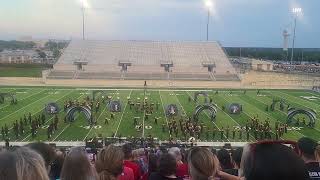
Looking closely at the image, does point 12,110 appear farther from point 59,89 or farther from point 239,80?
point 239,80

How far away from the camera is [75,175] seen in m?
3.13

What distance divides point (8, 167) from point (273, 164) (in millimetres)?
1215

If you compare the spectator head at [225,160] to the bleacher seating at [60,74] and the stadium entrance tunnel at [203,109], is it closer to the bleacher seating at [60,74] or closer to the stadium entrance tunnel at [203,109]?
the stadium entrance tunnel at [203,109]

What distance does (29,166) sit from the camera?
2.24 metres

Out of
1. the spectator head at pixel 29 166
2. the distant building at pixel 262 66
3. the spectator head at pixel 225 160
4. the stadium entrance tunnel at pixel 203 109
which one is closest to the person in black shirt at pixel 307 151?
the spectator head at pixel 225 160

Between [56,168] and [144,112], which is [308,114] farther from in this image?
[56,168]

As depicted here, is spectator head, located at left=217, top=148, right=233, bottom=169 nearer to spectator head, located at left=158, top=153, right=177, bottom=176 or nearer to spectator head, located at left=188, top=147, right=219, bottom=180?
spectator head, located at left=158, top=153, right=177, bottom=176

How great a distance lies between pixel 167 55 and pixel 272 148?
68436mm

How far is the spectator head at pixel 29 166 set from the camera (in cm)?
220

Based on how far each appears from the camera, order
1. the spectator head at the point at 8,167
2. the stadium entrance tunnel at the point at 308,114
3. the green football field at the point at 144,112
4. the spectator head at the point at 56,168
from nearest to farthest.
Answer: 1. the spectator head at the point at 8,167
2. the spectator head at the point at 56,168
3. the green football field at the point at 144,112
4. the stadium entrance tunnel at the point at 308,114

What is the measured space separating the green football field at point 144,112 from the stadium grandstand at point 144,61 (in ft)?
47.3

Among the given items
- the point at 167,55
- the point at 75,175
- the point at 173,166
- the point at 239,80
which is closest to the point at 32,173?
the point at 75,175

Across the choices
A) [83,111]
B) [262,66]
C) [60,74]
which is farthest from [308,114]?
[262,66]

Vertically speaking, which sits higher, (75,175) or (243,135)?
(75,175)
